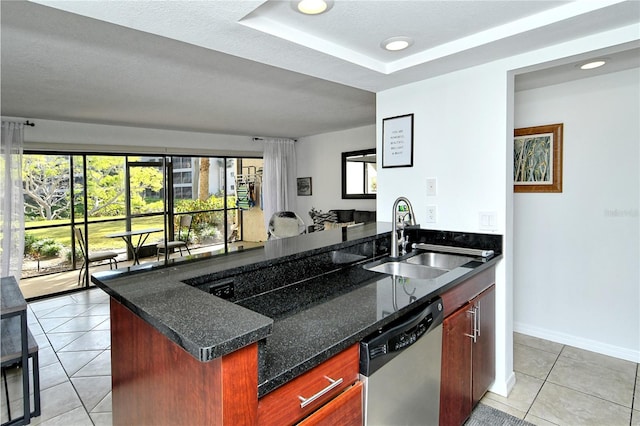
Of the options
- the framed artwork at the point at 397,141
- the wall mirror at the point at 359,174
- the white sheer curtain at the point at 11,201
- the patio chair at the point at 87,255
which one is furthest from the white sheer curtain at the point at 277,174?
the framed artwork at the point at 397,141

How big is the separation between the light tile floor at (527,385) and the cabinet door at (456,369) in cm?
47

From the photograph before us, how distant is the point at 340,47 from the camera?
208 centimetres

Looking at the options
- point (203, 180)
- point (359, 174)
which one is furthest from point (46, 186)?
point (359, 174)

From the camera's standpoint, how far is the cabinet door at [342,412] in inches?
41.4

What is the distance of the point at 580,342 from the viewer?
2955 mm

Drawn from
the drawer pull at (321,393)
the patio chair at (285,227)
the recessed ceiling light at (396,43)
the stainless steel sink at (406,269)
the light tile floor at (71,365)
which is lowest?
the light tile floor at (71,365)

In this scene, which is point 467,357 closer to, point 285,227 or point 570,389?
point 570,389

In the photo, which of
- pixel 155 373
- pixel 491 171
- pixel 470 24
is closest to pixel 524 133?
pixel 491 171

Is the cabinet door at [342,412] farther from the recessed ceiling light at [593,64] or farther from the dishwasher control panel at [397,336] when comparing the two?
the recessed ceiling light at [593,64]

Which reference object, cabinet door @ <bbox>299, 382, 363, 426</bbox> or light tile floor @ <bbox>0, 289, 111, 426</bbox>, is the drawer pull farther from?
light tile floor @ <bbox>0, 289, 111, 426</bbox>

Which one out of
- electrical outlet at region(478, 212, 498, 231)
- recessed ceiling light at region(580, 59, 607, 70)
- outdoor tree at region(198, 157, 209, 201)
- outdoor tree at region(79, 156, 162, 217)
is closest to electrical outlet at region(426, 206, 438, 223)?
electrical outlet at region(478, 212, 498, 231)

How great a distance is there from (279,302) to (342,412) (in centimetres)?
52

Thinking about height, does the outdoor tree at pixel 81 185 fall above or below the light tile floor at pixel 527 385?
above

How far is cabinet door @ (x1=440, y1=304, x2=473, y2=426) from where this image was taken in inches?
68.2
